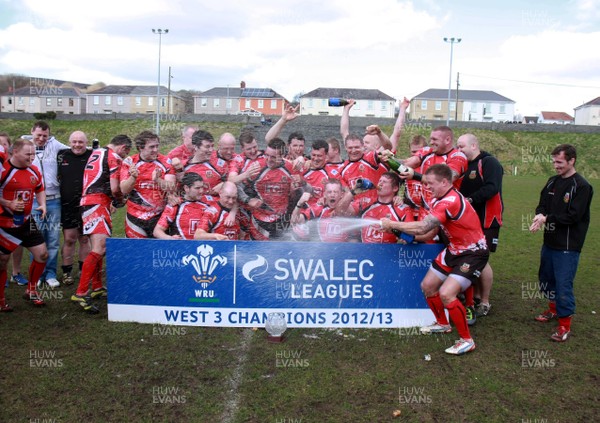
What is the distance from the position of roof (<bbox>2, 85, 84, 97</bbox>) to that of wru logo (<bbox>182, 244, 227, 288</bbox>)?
154 ft

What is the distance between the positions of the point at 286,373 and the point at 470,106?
238 feet

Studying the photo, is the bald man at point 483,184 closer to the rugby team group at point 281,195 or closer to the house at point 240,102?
the rugby team group at point 281,195

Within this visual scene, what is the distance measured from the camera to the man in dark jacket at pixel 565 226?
5305 millimetres

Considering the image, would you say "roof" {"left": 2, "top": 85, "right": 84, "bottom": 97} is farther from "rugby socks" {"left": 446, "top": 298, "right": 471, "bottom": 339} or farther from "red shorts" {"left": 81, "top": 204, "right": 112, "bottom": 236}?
"rugby socks" {"left": 446, "top": 298, "right": 471, "bottom": 339}

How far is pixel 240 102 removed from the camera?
899cm

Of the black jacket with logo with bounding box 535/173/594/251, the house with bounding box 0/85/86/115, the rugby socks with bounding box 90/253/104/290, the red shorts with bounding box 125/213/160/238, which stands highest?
the house with bounding box 0/85/86/115

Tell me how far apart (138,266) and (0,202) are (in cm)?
184

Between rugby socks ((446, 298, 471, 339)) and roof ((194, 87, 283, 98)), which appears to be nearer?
rugby socks ((446, 298, 471, 339))

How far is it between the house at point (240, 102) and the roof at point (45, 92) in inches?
1685

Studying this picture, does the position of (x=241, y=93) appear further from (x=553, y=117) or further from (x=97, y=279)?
(x=553, y=117)

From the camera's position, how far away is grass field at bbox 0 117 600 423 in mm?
3744

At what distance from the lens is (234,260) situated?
5500mm

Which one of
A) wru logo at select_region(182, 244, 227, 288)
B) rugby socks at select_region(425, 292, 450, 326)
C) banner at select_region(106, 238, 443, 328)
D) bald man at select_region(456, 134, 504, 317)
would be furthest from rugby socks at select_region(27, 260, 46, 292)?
bald man at select_region(456, 134, 504, 317)

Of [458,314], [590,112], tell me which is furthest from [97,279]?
[590,112]
